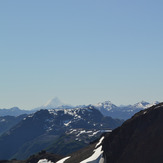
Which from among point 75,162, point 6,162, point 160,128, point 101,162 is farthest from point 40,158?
point 160,128

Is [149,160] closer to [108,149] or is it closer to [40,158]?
[108,149]

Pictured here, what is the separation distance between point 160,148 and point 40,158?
298 ft

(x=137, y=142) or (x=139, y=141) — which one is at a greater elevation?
(x=139, y=141)

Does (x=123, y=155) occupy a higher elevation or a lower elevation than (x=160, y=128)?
lower

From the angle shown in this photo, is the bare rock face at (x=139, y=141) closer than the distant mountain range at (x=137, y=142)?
Yes

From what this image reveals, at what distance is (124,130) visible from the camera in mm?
87562

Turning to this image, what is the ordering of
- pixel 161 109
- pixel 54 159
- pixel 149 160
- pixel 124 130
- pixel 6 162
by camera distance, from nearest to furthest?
pixel 149 160 → pixel 161 109 → pixel 124 130 → pixel 54 159 → pixel 6 162

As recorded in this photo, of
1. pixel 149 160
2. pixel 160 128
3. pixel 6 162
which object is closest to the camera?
pixel 149 160

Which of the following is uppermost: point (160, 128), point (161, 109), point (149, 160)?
point (161, 109)

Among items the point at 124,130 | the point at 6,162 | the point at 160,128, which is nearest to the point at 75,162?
the point at 124,130

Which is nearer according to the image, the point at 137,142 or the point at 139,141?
the point at 139,141

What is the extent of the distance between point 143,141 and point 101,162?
19.5m

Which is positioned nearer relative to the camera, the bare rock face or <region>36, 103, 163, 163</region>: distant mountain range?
the bare rock face

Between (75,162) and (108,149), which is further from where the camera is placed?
(75,162)
